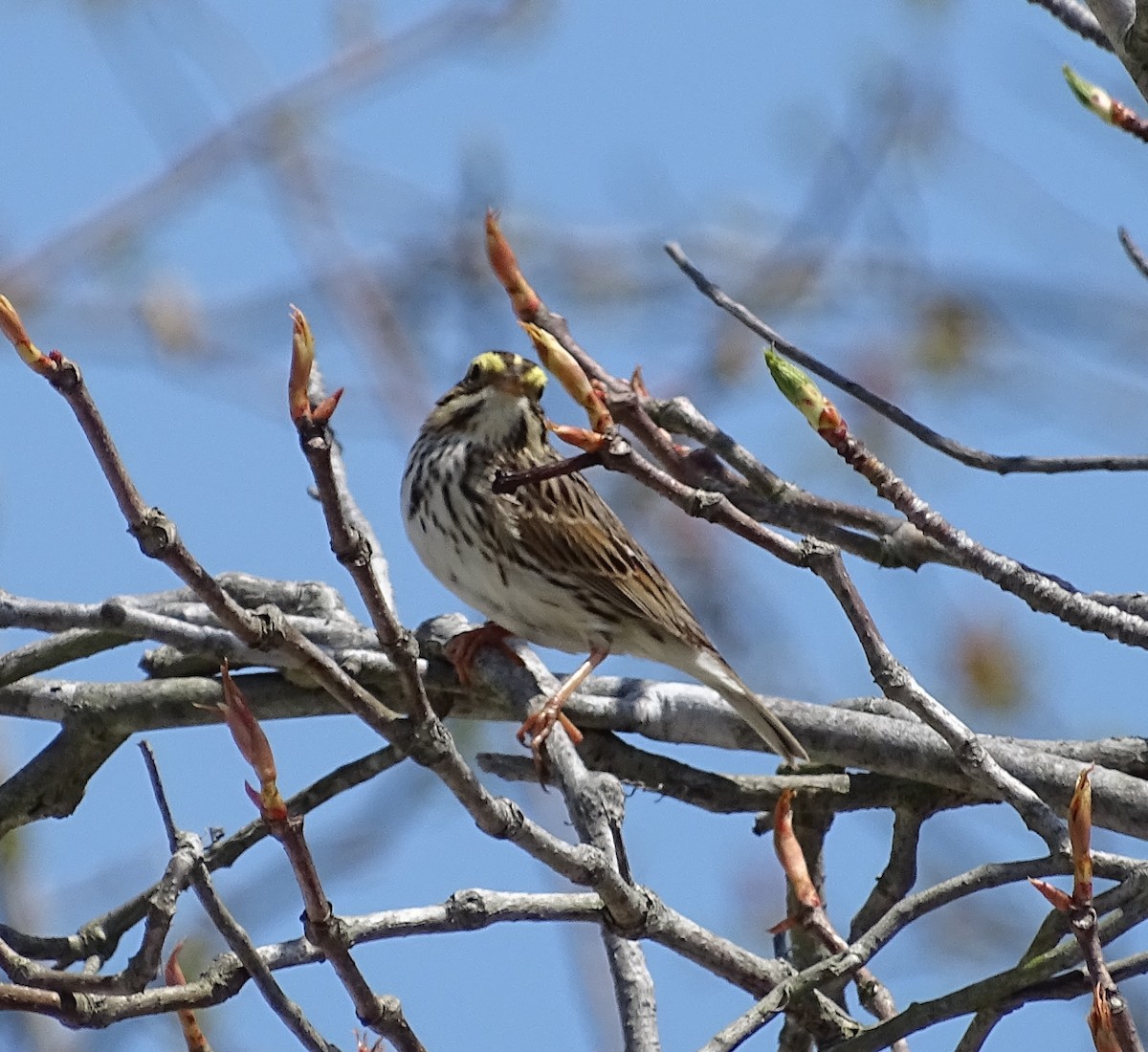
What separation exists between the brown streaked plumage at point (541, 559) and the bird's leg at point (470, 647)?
0.36 meters

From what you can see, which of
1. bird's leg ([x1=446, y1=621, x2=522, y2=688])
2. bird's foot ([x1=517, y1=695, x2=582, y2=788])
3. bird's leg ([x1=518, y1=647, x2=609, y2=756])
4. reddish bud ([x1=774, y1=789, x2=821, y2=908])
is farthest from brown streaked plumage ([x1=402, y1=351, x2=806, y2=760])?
reddish bud ([x1=774, y1=789, x2=821, y2=908])

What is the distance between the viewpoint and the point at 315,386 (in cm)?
429

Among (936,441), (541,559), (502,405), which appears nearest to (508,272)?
(936,441)

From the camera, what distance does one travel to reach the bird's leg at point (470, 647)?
407cm

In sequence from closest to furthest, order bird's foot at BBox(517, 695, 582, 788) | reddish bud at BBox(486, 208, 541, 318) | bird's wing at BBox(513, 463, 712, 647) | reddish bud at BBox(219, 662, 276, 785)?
reddish bud at BBox(219, 662, 276, 785)
reddish bud at BBox(486, 208, 541, 318)
bird's foot at BBox(517, 695, 582, 788)
bird's wing at BBox(513, 463, 712, 647)

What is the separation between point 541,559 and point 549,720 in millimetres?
1587

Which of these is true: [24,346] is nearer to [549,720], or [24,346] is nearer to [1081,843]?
[1081,843]

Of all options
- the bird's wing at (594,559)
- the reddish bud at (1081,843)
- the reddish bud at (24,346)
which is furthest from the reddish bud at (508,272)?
the bird's wing at (594,559)

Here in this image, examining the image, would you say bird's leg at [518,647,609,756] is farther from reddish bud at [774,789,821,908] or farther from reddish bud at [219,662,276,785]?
reddish bud at [219,662,276,785]

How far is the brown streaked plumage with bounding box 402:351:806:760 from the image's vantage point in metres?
5.05

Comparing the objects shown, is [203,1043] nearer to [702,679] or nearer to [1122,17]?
[1122,17]

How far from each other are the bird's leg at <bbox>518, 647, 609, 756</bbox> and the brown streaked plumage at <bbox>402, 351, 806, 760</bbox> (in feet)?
2.69

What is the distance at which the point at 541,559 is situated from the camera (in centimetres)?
518

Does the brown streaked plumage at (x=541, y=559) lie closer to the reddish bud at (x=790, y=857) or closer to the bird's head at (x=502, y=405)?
the bird's head at (x=502, y=405)
